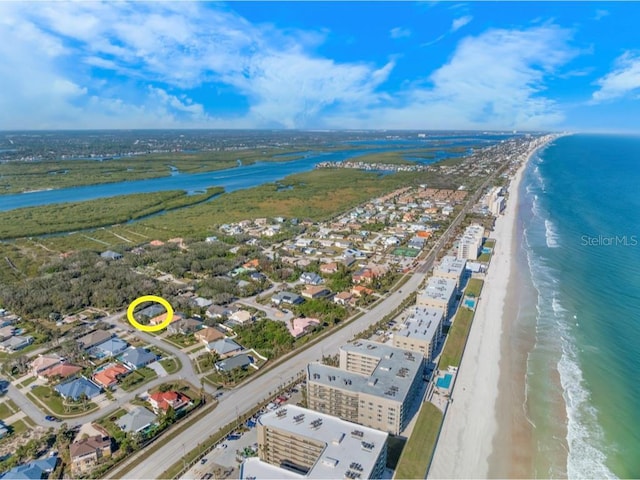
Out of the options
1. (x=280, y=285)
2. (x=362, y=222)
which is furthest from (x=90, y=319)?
(x=362, y=222)

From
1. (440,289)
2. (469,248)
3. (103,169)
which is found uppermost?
(103,169)

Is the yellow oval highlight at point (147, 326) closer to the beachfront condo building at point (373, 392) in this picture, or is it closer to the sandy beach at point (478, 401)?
the beachfront condo building at point (373, 392)

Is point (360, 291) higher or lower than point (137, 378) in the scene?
higher

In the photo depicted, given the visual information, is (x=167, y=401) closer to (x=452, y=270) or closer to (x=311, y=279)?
(x=311, y=279)

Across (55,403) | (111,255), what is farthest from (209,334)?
(111,255)

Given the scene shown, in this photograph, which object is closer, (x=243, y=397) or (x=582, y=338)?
(x=243, y=397)

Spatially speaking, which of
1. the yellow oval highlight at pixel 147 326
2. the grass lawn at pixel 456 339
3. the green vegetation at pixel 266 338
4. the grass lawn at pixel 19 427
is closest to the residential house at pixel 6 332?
the yellow oval highlight at pixel 147 326
